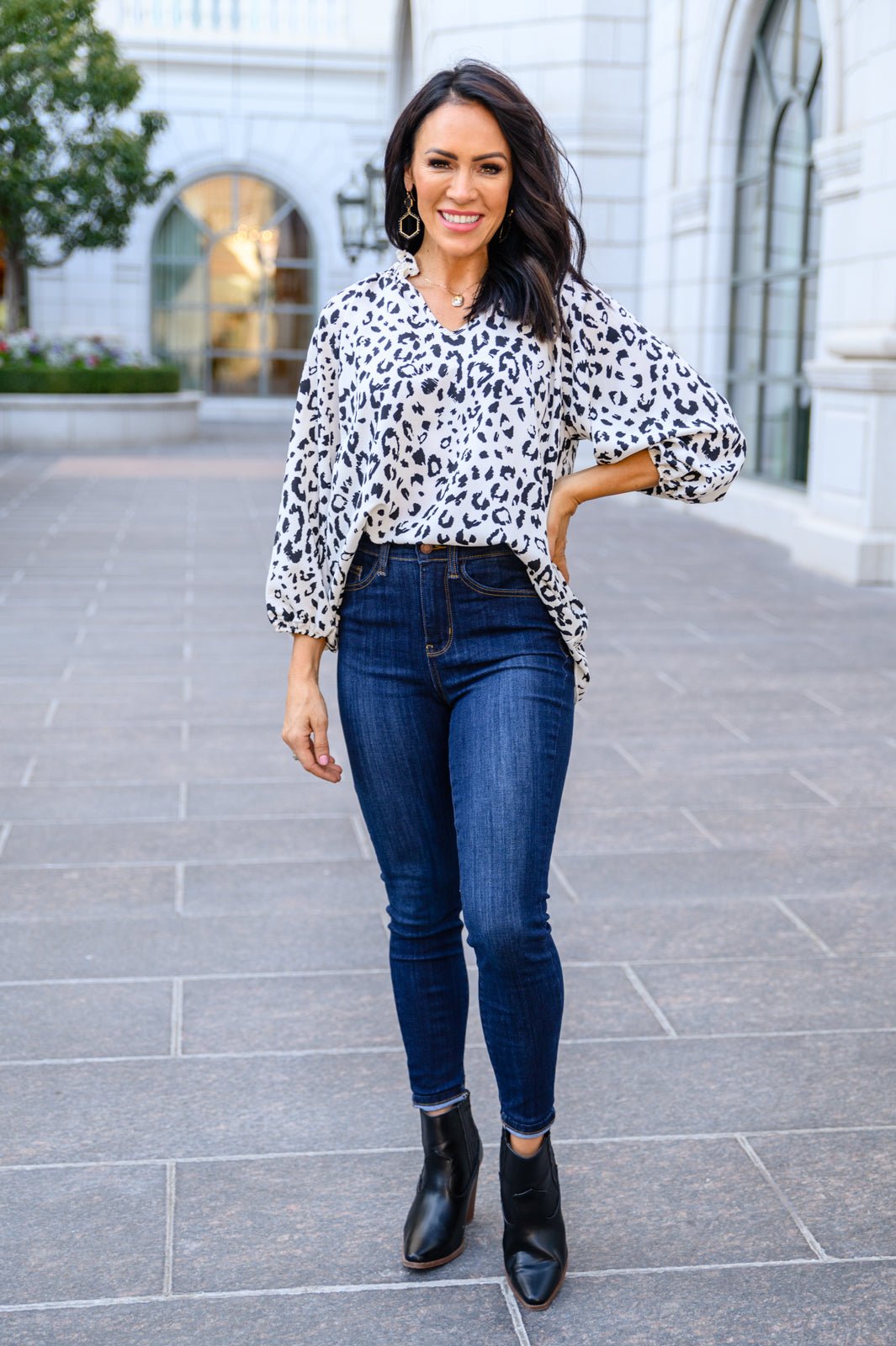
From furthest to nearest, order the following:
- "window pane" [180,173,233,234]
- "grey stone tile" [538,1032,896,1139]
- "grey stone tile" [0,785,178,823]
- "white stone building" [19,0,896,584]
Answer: "window pane" [180,173,233,234] < "white stone building" [19,0,896,584] < "grey stone tile" [0,785,178,823] < "grey stone tile" [538,1032,896,1139]

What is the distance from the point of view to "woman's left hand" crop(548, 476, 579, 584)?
8.20ft

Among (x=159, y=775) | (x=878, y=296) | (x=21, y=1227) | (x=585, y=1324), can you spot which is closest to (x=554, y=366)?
(x=585, y=1324)

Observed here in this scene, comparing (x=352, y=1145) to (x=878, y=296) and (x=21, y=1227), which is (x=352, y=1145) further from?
(x=878, y=296)

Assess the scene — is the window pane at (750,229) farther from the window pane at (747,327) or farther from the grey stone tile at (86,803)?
the grey stone tile at (86,803)

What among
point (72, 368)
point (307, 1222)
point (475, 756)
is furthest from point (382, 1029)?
point (72, 368)

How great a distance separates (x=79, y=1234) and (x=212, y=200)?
98.5 ft

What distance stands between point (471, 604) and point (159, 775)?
3.44 metres

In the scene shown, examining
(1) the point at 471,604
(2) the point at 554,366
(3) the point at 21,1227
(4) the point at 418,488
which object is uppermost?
(2) the point at 554,366

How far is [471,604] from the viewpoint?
7.97ft

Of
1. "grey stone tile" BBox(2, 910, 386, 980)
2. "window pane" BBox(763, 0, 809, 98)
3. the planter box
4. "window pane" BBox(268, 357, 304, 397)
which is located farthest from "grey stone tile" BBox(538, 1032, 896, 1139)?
"window pane" BBox(268, 357, 304, 397)

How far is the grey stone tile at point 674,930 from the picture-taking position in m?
4.05

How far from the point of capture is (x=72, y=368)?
70.7 ft

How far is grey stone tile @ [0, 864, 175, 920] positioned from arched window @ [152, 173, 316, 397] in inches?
1083

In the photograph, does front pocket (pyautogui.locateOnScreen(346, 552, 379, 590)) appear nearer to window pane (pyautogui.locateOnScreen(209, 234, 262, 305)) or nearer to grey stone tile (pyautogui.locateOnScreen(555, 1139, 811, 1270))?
grey stone tile (pyautogui.locateOnScreen(555, 1139, 811, 1270))
